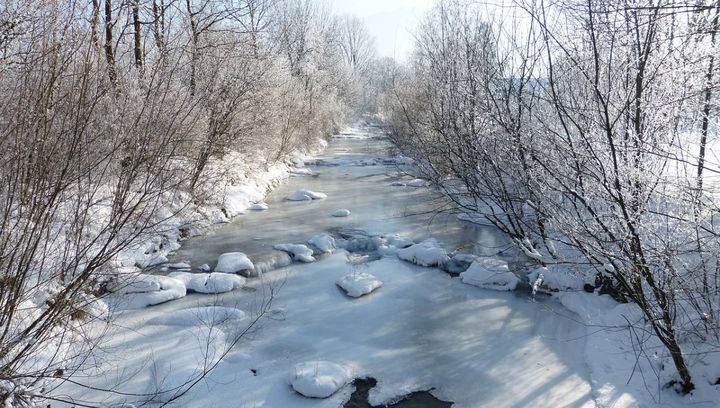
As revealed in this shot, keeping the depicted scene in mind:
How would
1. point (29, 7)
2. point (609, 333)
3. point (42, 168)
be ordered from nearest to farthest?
1. point (42, 168)
2. point (29, 7)
3. point (609, 333)

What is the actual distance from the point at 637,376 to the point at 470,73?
4.16 m

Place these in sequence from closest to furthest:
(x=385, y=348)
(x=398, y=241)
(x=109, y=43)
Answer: (x=109, y=43), (x=385, y=348), (x=398, y=241)

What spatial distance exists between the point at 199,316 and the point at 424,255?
404 cm

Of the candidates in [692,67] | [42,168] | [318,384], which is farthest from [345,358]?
[692,67]

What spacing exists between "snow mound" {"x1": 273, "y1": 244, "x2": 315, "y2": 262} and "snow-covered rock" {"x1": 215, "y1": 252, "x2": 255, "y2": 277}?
0.85 metres

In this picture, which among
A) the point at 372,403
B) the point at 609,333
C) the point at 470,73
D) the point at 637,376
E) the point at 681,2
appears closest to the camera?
the point at 681,2

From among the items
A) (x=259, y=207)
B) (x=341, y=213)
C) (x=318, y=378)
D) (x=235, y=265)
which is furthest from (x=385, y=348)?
(x=259, y=207)

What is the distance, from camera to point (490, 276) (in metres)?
7.70

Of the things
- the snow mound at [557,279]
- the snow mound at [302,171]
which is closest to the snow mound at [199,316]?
the snow mound at [557,279]

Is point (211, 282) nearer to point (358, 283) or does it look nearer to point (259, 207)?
point (358, 283)

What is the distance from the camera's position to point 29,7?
9.27 feet

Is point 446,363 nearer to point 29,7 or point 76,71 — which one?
point 76,71

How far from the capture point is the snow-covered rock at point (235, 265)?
8008 mm

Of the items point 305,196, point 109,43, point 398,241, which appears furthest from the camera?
point 305,196
